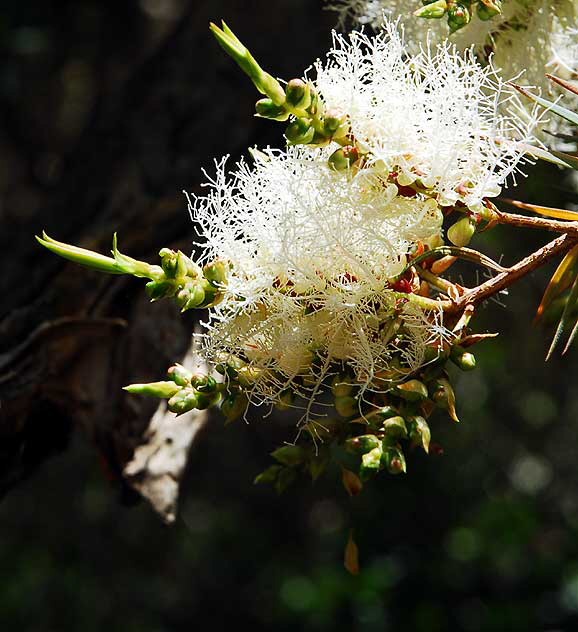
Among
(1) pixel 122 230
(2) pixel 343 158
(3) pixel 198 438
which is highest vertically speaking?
(2) pixel 343 158

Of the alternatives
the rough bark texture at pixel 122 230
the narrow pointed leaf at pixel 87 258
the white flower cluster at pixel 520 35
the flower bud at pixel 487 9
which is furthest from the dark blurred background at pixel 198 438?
the narrow pointed leaf at pixel 87 258

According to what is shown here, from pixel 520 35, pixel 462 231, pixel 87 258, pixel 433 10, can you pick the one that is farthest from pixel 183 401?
pixel 520 35

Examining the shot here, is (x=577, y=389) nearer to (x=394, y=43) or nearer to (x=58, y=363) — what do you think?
(x=58, y=363)

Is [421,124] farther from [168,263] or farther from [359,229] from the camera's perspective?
[168,263]

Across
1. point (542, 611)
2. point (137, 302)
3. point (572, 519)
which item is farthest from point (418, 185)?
point (572, 519)

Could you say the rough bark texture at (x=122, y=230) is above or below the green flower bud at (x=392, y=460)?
below

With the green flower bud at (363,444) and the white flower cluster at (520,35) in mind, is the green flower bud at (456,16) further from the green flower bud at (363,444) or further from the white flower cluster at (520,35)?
the green flower bud at (363,444)
